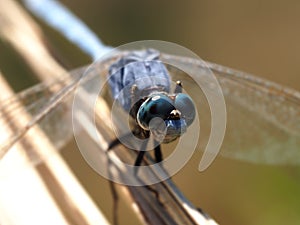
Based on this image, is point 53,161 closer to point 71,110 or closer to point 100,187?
point 71,110

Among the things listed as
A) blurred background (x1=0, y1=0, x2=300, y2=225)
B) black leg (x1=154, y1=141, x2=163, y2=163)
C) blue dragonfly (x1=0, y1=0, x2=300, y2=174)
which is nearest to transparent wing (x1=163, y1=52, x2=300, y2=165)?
blue dragonfly (x1=0, y1=0, x2=300, y2=174)

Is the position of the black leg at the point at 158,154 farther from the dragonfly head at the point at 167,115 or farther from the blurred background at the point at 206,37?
the blurred background at the point at 206,37

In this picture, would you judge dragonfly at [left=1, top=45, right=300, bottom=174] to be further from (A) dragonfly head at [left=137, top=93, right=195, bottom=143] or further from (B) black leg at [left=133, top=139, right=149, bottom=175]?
(A) dragonfly head at [left=137, top=93, right=195, bottom=143]

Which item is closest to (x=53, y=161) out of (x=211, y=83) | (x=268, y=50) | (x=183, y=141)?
(x=183, y=141)

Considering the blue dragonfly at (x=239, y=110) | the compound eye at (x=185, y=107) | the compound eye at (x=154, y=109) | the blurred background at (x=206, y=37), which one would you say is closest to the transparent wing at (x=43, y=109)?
the blue dragonfly at (x=239, y=110)

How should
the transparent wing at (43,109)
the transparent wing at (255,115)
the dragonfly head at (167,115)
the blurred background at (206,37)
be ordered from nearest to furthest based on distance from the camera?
the dragonfly head at (167,115) → the transparent wing at (43,109) → the transparent wing at (255,115) → the blurred background at (206,37)
